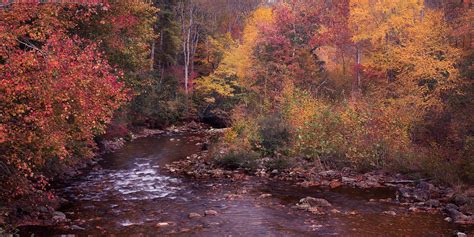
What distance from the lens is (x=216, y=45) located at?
4628 centimetres

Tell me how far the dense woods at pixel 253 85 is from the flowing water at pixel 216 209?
5.68 ft

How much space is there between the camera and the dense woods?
9.87 metres

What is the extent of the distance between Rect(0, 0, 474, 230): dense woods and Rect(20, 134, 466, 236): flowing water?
1.73 m

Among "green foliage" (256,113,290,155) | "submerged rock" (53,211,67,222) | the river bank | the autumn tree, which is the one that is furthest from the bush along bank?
the autumn tree

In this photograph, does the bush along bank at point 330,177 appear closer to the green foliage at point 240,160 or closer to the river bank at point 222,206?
the green foliage at point 240,160

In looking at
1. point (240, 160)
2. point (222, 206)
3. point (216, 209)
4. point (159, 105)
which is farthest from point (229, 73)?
point (216, 209)

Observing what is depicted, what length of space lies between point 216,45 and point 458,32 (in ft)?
90.8

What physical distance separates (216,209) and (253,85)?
807 inches

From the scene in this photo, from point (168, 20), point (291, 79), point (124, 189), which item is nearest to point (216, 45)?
point (168, 20)

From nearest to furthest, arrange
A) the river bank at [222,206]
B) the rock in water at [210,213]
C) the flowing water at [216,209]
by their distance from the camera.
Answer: the flowing water at [216,209] → the river bank at [222,206] → the rock in water at [210,213]

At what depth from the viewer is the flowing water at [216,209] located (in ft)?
37.9

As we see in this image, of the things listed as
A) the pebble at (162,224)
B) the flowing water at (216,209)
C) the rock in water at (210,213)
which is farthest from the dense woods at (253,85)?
the rock in water at (210,213)

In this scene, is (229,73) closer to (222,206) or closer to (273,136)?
(273,136)

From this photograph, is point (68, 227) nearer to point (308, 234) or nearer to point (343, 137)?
point (308, 234)
